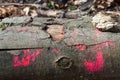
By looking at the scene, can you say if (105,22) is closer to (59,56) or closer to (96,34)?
(96,34)

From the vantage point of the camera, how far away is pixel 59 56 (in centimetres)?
238

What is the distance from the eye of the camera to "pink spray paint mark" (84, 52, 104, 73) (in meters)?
2.40

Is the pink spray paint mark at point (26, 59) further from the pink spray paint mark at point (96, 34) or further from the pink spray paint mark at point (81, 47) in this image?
the pink spray paint mark at point (96, 34)

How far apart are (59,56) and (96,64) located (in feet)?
1.05

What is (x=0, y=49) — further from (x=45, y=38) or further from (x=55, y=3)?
(x=55, y=3)

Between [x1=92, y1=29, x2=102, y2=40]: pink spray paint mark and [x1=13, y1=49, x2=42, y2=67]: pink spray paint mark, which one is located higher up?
[x1=92, y1=29, x2=102, y2=40]: pink spray paint mark

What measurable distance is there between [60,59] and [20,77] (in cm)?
37

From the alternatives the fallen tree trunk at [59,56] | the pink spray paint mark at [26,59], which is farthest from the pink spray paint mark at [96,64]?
the pink spray paint mark at [26,59]

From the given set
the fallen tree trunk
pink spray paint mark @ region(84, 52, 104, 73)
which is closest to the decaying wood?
the fallen tree trunk

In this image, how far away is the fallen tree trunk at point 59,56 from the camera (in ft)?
7.80

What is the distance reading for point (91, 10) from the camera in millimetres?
3893

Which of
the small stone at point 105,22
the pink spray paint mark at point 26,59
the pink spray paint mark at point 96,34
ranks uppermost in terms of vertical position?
the small stone at point 105,22

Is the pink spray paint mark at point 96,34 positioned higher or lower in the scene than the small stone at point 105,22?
lower

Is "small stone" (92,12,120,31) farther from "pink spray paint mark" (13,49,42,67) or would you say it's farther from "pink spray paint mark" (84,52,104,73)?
"pink spray paint mark" (13,49,42,67)
